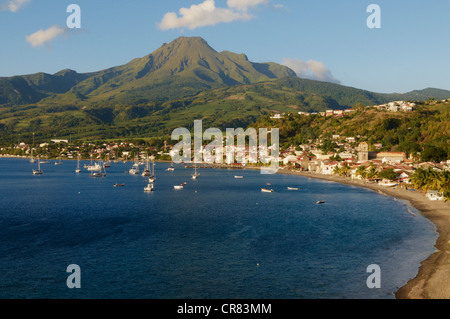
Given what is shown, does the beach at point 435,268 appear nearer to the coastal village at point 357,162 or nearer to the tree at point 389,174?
the coastal village at point 357,162

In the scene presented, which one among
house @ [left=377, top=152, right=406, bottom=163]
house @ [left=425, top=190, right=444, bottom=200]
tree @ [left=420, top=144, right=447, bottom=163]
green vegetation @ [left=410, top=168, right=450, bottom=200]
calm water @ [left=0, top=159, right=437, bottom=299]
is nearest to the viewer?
calm water @ [left=0, top=159, right=437, bottom=299]

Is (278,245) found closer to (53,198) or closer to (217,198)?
(217,198)

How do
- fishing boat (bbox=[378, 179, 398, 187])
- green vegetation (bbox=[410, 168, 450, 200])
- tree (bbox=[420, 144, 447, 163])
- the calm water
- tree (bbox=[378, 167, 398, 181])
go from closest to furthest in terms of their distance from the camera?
the calm water, green vegetation (bbox=[410, 168, 450, 200]), fishing boat (bbox=[378, 179, 398, 187]), tree (bbox=[378, 167, 398, 181]), tree (bbox=[420, 144, 447, 163])

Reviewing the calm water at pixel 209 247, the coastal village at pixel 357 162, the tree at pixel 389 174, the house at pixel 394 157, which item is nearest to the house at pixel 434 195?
the coastal village at pixel 357 162

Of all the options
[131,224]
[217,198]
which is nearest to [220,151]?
[217,198]

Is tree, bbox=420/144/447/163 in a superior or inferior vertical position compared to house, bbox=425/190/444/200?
superior

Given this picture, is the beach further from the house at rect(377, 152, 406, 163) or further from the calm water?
the house at rect(377, 152, 406, 163)

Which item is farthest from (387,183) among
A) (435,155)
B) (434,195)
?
(435,155)

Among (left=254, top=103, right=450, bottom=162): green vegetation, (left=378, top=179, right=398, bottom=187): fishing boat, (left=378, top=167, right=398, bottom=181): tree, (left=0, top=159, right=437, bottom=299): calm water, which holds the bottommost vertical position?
(left=0, top=159, right=437, bottom=299): calm water

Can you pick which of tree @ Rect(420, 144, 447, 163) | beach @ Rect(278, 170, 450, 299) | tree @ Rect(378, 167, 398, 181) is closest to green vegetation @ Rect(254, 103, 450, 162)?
tree @ Rect(420, 144, 447, 163)
